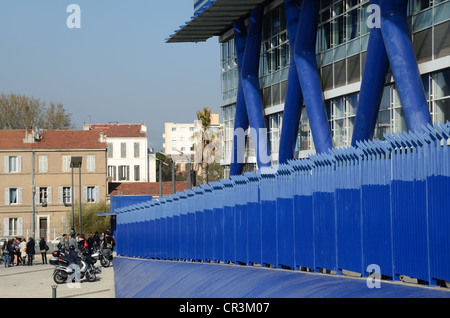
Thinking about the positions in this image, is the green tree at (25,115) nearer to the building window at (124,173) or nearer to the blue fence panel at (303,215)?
the building window at (124,173)

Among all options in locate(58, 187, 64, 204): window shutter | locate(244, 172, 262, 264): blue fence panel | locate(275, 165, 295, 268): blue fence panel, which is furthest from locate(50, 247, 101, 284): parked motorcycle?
locate(58, 187, 64, 204): window shutter

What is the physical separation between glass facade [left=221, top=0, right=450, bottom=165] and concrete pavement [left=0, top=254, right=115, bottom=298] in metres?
9.60

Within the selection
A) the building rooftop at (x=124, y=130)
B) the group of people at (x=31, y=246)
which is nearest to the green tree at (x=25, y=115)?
the building rooftop at (x=124, y=130)

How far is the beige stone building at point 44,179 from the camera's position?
74062 mm

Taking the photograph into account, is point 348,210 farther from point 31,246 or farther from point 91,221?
point 91,221

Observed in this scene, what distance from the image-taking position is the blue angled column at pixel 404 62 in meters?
22.0

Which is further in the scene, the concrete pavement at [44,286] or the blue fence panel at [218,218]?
the concrete pavement at [44,286]

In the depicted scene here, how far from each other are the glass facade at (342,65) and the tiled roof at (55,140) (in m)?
35.9

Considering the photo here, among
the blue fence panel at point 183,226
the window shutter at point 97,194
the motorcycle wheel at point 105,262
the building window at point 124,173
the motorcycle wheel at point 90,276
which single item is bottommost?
the motorcycle wheel at point 105,262

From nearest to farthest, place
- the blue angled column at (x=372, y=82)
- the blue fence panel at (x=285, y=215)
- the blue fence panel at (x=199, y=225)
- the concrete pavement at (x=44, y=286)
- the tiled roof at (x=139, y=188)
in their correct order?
the blue fence panel at (x=285, y=215) → the concrete pavement at (x=44, y=286) → the blue angled column at (x=372, y=82) → the blue fence panel at (x=199, y=225) → the tiled roof at (x=139, y=188)

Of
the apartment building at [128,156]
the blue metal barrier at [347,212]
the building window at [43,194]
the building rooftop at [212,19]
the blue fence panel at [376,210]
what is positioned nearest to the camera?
the blue metal barrier at [347,212]

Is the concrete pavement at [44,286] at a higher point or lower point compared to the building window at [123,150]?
lower

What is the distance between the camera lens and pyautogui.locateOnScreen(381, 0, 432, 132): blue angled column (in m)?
22.0

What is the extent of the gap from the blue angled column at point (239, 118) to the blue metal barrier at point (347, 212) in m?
16.4
